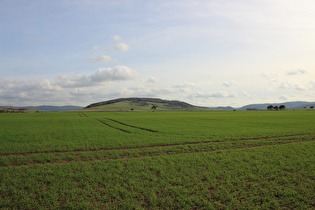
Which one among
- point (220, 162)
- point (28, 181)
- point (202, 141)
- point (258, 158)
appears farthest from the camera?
point (202, 141)

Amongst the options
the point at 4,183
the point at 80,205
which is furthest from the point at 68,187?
the point at 4,183

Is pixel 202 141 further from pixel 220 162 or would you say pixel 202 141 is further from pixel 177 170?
pixel 177 170

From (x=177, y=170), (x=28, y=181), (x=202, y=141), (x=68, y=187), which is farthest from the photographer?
(x=202, y=141)

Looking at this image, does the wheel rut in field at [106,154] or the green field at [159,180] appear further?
the wheel rut in field at [106,154]

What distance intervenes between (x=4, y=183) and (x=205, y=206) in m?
12.6

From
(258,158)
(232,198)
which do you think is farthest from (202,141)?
(232,198)

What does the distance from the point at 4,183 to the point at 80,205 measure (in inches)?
253

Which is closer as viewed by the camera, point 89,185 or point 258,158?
point 89,185

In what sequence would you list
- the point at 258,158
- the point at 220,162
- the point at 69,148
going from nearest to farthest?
the point at 220,162 → the point at 258,158 → the point at 69,148

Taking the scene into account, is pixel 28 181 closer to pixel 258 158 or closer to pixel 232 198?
pixel 232 198

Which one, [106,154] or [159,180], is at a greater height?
[106,154]

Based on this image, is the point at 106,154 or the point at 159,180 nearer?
the point at 159,180

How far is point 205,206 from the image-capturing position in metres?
9.42

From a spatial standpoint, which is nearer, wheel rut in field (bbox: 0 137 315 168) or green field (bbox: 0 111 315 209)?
green field (bbox: 0 111 315 209)
